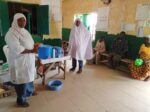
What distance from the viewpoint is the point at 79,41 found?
4121 millimetres

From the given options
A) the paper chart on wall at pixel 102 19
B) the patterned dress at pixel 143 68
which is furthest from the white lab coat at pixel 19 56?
the paper chart on wall at pixel 102 19

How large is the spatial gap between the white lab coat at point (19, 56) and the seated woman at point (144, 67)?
8.74ft

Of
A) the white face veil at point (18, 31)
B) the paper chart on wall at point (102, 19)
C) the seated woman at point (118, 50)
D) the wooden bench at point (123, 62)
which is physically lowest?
the wooden bench at point (123, 62)

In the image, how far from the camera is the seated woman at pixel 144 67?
377 centimetres

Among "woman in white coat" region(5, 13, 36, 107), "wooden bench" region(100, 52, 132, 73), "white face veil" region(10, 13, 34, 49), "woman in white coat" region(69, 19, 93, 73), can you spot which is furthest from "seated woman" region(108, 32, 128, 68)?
"white face veil" region(10, 13, 34, 49)

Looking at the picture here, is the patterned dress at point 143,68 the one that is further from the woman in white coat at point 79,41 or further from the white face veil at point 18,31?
the white face veil at point 18,31

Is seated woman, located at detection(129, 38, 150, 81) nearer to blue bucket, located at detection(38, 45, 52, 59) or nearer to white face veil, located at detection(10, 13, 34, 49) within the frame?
blue bucket, located at detection(38, 45, 52, 59)

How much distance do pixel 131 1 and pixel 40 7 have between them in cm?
255

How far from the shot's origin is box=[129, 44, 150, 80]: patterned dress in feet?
12.3

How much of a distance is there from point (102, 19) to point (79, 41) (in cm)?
187

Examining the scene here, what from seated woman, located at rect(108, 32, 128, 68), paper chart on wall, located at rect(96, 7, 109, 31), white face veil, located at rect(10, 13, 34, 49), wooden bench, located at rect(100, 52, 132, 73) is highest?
paper chart on wall, located at rect(96, 7, 109, 31)

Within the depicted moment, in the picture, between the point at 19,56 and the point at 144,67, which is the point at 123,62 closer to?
the point at 144,67

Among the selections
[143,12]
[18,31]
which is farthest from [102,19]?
[18,31]

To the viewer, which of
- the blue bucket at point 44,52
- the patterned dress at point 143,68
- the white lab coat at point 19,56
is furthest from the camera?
the patterned dress at point 143,68
